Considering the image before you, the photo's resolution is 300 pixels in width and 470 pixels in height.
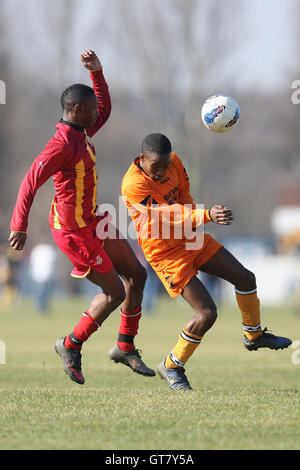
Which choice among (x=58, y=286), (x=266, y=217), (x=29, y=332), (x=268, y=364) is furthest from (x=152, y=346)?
(x=266, y=217)

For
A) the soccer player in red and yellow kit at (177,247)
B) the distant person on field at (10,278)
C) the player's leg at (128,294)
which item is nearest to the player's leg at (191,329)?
the soccer player in red and yellow kit at (177,247)

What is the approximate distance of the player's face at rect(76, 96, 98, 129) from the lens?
26.7ft

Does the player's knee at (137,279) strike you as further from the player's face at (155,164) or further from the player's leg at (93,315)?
the player's face at (155,164)

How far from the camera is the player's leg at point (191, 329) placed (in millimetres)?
8305

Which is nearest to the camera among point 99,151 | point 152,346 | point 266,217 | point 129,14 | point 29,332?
point 152,346

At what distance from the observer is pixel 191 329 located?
841 cm

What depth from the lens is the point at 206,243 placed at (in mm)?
8477

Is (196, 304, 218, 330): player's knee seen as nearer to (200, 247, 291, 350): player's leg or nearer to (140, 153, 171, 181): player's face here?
(200, 247, 291, 350): player's leg

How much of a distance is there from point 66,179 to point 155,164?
0.87 m

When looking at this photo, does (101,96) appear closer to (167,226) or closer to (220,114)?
(220,114)

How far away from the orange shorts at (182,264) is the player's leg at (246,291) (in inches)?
2.8

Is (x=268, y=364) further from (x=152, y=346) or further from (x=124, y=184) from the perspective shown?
(x=124, y=184)

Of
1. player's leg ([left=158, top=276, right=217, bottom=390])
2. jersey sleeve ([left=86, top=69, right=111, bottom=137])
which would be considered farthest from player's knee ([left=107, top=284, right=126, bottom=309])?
jersey sleeve ([left=86, top=69, right=111, bottom=137])

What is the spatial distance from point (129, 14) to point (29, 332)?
25.4 meters
